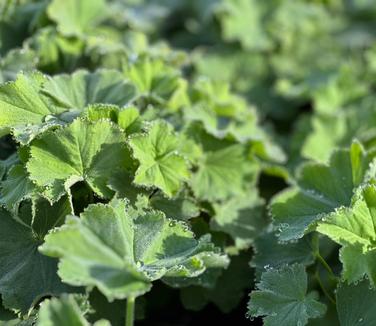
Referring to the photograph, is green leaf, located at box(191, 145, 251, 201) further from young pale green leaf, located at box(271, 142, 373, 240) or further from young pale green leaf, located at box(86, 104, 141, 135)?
young pale green leaf, located at box(86, 104, 141, 135)

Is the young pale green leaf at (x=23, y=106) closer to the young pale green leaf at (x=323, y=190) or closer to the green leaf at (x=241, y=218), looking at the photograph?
the green leaf at (x=241, y=218)

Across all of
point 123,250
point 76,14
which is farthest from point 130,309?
point 76,14

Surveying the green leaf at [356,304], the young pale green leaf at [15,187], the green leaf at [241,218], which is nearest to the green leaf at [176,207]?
the green leaf at [241,218]

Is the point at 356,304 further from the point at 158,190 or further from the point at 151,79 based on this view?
the point at 151,79

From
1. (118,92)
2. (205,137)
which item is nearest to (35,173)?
(118,92)

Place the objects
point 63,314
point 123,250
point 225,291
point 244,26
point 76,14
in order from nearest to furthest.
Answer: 1. point 63,314
2. point 123,250
3. point 225,291
4. point 76,14
5. point 244,26
